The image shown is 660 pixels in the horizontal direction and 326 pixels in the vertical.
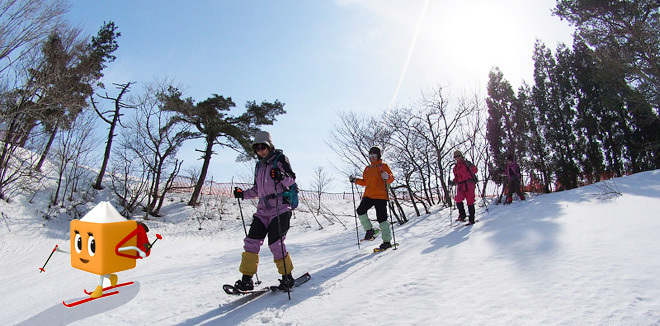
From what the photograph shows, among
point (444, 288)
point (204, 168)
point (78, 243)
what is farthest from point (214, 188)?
point (444, 288)

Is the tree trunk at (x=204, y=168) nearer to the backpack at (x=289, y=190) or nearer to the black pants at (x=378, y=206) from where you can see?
the black pants at (x=378, y=206)

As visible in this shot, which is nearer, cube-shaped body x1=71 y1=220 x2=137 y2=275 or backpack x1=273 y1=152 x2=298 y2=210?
cube-shaped body x1=71 y1=220 x2=137 y2=275

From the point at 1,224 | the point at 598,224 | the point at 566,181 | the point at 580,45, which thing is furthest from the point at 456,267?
the point at 580,45

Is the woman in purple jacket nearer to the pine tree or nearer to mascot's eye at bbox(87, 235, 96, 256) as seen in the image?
mascot's eye at bbox(87, 235, 96, 256)

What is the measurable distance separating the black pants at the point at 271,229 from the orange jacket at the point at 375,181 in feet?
7.72

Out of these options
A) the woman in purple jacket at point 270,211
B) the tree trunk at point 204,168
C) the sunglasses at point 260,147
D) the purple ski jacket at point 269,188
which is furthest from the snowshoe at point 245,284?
the tree trunk at point 204,168

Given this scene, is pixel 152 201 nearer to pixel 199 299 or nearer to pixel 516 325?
pixel 199 299

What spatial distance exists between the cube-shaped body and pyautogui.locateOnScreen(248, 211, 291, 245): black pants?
5.40ft

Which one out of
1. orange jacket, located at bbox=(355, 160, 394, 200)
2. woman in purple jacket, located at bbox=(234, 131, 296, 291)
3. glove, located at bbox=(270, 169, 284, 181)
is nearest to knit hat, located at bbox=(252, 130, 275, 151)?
woman in purple jacket, located at bbox=(234, 131, 296, 291)

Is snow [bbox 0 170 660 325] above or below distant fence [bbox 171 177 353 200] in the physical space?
below

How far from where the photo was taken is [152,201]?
1622cm

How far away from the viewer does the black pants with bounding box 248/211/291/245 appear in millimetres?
3609

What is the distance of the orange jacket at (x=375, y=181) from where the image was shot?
18.7 ft

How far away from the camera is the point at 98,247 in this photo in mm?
2021
